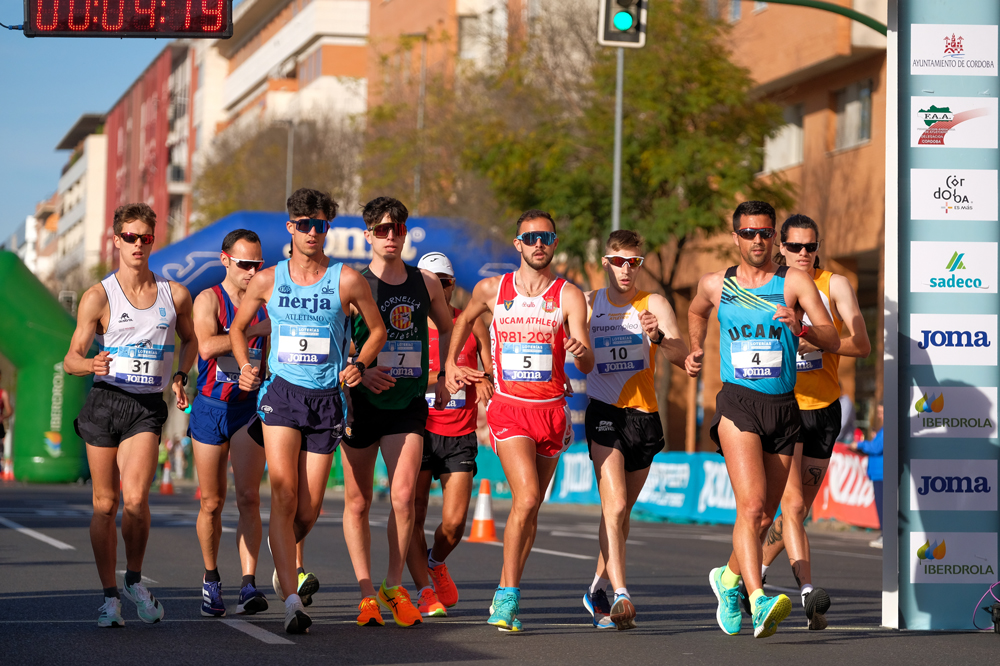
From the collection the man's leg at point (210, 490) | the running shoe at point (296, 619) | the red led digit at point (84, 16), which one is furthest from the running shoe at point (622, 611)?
the red led digit at point (84, 16)

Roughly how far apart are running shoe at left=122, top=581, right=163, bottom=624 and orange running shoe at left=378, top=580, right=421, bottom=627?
128 centimetres

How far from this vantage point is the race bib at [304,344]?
26.8 feet

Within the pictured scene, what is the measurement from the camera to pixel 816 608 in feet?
26.9

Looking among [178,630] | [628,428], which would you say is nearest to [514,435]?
[628,428]

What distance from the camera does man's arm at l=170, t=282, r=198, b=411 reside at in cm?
870

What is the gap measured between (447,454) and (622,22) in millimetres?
8305

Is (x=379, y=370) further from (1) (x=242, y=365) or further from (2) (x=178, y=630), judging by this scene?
(2) (x=178, y=630)

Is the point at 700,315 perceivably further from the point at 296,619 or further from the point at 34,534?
the point at 34,534

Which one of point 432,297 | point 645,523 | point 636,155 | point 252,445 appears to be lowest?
point 645,523

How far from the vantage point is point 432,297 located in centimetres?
888

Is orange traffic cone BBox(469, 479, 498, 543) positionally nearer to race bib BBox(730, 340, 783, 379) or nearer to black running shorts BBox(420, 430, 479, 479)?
black running shorts BBox(420, 430, 479, 479)

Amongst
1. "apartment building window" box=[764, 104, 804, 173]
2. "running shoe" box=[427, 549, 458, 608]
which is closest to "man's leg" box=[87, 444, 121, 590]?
"running shoe" box=[427, 549, 458, 608]

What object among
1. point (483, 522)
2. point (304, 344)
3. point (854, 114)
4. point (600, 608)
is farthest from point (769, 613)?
point (854, 114)

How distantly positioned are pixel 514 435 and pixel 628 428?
0.76m
